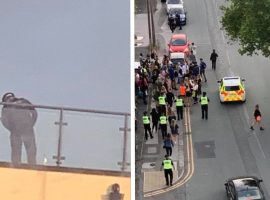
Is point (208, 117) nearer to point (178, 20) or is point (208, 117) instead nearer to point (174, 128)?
point (174, 128)

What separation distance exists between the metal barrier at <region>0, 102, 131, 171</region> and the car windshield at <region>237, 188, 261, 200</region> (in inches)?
467

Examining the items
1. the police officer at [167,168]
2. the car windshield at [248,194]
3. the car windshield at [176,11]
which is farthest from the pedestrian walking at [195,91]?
the car windshield at [176,11]

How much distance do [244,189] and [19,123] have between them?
40.7ft

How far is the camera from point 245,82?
88.0 ft

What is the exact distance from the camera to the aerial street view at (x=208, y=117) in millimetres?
18828

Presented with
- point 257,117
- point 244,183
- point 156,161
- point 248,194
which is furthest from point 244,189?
point 257,117

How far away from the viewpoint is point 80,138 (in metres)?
4.90

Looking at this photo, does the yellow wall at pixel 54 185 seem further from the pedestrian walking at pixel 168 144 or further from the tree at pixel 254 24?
the tree at pixel 254 24

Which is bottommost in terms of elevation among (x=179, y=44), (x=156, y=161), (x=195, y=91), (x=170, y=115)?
(x=156, y=161)

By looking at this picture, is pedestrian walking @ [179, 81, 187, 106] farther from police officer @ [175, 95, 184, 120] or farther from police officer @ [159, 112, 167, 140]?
police officer @ [159, 112, 167, 140]

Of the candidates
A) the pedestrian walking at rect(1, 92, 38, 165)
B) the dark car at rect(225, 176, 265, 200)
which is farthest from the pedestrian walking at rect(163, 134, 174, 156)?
the pedestrian walking at rect(1, 92, 38, 165)

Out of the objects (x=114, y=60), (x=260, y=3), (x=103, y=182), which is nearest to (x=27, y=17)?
(x=114, y=60)

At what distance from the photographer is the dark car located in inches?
636

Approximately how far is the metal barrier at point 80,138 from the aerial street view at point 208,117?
39.0 ft
